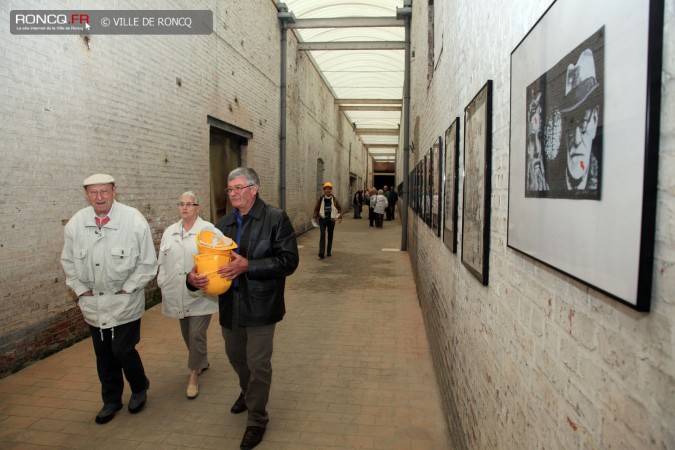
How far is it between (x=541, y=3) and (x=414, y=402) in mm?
3178

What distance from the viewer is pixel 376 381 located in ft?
13.7

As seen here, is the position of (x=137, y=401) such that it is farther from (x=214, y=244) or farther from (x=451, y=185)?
(x=451, y=185)

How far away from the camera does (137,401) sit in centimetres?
357

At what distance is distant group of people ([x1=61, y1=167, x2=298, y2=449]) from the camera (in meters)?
3.11

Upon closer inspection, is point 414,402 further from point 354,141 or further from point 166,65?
point 354,141

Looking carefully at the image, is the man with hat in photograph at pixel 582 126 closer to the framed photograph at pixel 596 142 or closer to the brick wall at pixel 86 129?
the framed photograph at pixel 596 142

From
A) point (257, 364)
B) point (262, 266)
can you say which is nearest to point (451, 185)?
point (262, 266)

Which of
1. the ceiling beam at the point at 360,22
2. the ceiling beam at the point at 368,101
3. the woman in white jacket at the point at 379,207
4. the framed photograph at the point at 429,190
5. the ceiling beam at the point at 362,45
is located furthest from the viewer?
the ceiling beam at the point at 368,101

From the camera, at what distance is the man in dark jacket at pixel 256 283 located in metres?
3.08

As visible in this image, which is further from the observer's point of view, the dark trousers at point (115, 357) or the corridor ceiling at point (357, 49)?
the corridor ceiling at point (357, 49)

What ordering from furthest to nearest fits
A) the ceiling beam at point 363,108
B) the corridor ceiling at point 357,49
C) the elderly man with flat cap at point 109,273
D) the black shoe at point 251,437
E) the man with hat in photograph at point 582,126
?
the ceiling beam at point 363,108, the corridor ceiling at point 357,49, the elderly man with flat cap at point 109,273, the black shoe at point 251,437, the man with hat in photograph at point 582,126

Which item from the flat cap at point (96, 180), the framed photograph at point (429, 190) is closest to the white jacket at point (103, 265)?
the flat cap at point (96, 180)

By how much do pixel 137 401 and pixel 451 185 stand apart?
3.01 m

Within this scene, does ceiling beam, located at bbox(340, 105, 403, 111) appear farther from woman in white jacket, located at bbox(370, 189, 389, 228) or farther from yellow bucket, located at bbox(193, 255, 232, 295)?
yellow bucket, located at bbox(193, 255, 232, 295)
